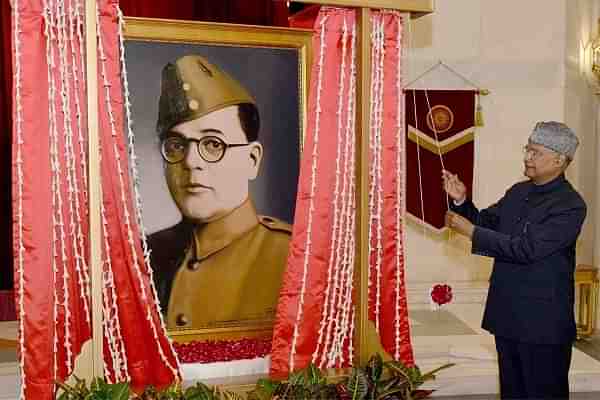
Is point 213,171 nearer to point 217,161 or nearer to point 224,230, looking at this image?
point 217,161

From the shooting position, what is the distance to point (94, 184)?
2.51 m

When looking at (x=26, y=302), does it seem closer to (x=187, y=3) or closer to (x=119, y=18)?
(x=119, y=18)

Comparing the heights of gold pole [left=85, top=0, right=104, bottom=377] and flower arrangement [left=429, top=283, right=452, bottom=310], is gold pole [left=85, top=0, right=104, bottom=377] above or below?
above

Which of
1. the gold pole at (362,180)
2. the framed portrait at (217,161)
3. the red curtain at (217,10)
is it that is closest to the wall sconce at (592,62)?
the red curtain at (217,10)

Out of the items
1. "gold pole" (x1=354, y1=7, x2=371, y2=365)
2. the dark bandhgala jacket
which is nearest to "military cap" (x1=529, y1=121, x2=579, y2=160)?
the dark bandhgala jacket

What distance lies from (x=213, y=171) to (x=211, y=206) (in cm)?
18

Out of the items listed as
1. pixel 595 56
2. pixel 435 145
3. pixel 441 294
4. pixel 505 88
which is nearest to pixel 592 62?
pixel 595 56

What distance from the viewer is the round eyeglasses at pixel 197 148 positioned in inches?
149

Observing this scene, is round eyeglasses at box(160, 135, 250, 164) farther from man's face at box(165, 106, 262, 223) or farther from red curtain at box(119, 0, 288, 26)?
red curtain at box(119, 0, 288, 26)

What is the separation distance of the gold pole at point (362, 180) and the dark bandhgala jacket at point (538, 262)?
1.41 feet

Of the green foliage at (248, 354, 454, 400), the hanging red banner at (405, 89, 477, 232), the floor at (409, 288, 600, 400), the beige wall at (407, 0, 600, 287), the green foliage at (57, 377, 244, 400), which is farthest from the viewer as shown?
the beige wall at (407, 0, 600, 287)

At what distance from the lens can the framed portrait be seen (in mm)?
3758

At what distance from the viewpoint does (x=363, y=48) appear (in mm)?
2881

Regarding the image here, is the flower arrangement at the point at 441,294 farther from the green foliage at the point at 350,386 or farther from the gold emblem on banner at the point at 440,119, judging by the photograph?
the green foliage at the point at 350,386
